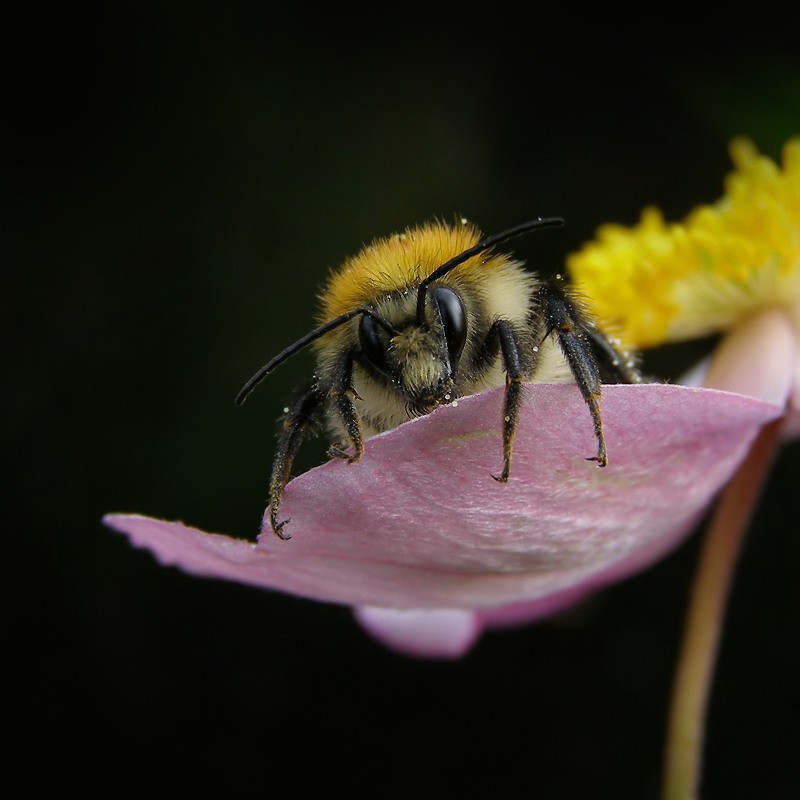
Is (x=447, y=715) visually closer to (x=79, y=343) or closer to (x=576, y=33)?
(x=79, y=343)

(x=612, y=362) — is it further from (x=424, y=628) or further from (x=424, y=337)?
(x=424, y=628)

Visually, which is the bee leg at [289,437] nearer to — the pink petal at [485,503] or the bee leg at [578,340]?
the pink petal at [485,503]

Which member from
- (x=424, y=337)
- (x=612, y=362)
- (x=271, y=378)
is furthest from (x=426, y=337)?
(x=271, y=378)

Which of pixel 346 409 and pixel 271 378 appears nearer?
pixel 346 409

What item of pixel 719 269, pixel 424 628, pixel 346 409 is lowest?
pixel 424 628

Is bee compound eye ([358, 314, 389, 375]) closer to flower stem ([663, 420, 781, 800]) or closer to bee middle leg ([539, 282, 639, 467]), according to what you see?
bee middle leg ([539, 282, 639, 467])

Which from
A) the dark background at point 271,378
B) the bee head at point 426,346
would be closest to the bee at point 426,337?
the bee head at point 426,346
